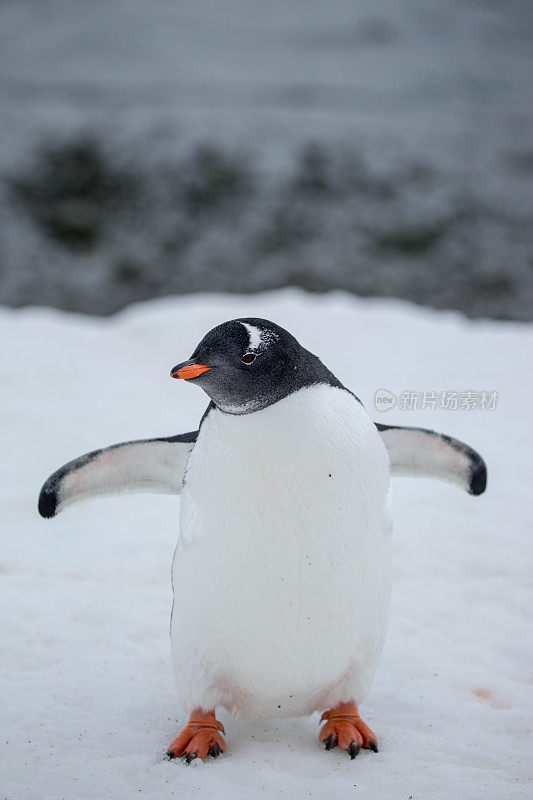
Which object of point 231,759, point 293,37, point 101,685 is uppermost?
point 293,37

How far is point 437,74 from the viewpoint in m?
8.04

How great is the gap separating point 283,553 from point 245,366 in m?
0.30

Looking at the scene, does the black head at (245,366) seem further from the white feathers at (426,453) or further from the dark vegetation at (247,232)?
the dark vegetation at (247,232)

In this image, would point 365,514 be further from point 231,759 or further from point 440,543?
point 440,543

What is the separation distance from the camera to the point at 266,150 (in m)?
6.66

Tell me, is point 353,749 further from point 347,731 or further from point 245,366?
point 245,366

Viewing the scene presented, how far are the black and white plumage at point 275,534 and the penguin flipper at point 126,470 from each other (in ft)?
0.07

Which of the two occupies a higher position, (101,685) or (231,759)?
(231,759)

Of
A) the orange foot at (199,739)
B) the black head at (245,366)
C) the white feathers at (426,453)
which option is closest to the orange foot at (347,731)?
the orange foot at (199,739)

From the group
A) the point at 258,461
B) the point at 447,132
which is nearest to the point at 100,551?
the point at 258,461

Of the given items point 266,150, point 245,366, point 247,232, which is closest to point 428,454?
point 245,366

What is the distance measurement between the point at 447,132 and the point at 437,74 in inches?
43.4

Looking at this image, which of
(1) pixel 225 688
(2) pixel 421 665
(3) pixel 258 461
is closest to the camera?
(3) pixel 258 461

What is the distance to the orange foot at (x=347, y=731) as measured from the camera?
1.25m
